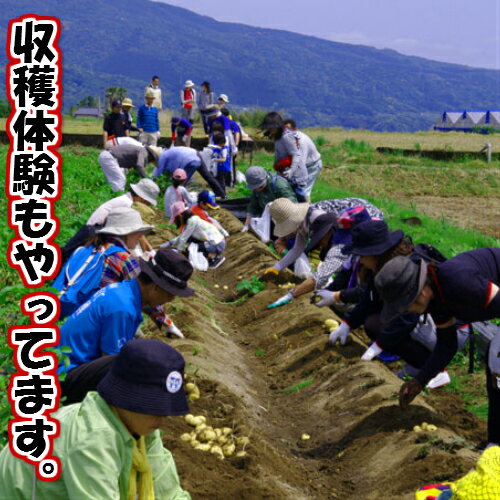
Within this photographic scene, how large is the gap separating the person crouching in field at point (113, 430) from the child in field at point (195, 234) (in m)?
7.71

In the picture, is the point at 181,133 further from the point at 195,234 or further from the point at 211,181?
the point at 195,234

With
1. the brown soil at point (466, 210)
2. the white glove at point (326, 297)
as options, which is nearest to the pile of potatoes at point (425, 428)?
the white glove at point (326, 297)

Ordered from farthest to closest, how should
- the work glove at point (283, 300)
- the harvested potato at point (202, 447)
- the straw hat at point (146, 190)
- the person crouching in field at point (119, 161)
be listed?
the person crouching in field at point (119, 161) → the straw hat at point (146, 190) → the work glove at point (283, 300) → the harvested potato at point (202, 447)

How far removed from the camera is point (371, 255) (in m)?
5.55

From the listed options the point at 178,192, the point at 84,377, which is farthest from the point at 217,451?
the point at 178,192

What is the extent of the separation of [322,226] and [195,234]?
3817 millimetres

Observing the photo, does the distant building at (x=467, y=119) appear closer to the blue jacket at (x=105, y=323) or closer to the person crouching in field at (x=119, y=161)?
the person crouching in field at (x=119, y=161)

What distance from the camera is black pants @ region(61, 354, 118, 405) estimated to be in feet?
13.1

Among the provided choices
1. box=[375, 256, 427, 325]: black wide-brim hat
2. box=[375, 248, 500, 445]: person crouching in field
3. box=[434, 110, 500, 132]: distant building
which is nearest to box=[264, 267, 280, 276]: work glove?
box=[375, 248, 500, 445]: person crouching in field

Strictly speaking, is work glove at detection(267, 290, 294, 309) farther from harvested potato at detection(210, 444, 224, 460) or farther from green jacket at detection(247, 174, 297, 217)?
harvested potato at detection(210, 444, 224, 460)

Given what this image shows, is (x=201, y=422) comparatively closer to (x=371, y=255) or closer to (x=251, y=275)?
(x=371, y=255)

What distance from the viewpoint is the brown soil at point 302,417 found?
466 cm

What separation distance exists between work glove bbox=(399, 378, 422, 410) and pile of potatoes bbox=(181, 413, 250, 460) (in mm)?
1105

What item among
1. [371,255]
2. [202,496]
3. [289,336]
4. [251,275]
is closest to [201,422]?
[202,496]
